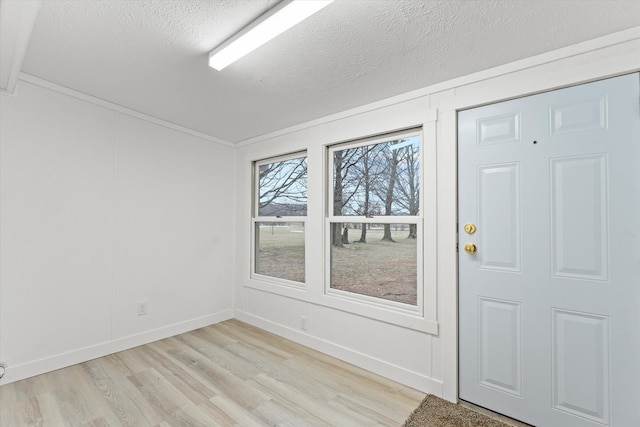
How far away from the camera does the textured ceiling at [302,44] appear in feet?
4.83

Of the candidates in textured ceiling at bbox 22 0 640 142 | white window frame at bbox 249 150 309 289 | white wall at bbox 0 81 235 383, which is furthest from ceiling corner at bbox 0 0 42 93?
white window frame at bbox 249 150 309 289

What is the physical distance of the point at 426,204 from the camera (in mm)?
2246

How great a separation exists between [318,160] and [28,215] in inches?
96.1

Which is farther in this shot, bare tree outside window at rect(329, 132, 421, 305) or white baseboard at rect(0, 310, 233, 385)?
bare tree outside window at rect(329, 132, 421, 305)

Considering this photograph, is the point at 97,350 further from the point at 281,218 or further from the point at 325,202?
the point at 325,202

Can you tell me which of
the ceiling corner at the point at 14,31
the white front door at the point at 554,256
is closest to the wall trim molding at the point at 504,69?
the white front door at the point at 554,256

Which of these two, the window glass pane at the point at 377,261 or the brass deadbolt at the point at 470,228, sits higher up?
the brass deadbolt at the point at 470,228

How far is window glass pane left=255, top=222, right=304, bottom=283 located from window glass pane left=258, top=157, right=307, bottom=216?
170 mm

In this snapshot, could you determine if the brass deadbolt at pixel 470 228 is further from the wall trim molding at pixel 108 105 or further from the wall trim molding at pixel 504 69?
the wall trim molding at pixel 108 105

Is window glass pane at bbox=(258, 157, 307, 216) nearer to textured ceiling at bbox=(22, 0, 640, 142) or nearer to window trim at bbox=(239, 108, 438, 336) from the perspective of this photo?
window trim at bbox=(239, 108, 438, 336)

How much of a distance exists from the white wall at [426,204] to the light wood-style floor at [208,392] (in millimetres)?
200

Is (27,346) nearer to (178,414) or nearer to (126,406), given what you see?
(126,406)

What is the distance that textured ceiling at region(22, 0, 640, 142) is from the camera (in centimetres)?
147

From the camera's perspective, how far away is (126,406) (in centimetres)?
195
